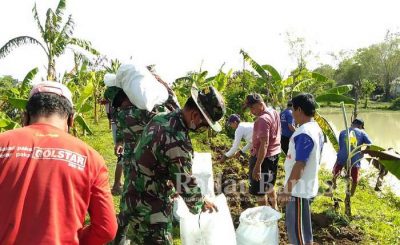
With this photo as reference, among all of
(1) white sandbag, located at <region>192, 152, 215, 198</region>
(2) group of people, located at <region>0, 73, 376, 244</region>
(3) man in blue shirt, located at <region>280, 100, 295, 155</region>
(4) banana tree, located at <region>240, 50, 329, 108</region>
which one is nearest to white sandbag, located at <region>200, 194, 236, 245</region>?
(2) group of people, located at <region>0, 73, 376, 244</region>

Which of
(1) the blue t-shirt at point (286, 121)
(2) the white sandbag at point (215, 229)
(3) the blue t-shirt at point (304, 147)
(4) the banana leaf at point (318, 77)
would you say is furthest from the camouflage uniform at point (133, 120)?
(4) the banana leaf at point (318, 77)

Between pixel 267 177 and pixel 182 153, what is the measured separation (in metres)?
2.77

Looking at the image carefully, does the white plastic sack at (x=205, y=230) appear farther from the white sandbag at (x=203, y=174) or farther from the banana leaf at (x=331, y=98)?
the banana leaf at (x=331, y=98)

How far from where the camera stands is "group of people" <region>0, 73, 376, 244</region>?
1.56 m

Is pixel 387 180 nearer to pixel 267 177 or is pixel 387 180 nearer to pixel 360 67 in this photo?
pixel 267 177

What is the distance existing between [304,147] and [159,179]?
4.46ft

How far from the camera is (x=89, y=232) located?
5.89 ft

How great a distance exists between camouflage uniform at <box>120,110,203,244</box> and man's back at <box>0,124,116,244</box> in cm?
84

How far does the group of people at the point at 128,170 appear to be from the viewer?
1.56 metres

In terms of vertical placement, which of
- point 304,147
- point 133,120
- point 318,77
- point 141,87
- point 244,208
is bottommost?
point 244,208

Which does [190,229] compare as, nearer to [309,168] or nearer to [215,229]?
[215,229]

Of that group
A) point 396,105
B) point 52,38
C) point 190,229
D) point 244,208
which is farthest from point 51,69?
point 396,105

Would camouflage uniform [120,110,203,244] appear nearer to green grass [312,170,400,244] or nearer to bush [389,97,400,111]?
green grass [312,170,400,244]

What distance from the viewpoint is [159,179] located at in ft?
8.90
